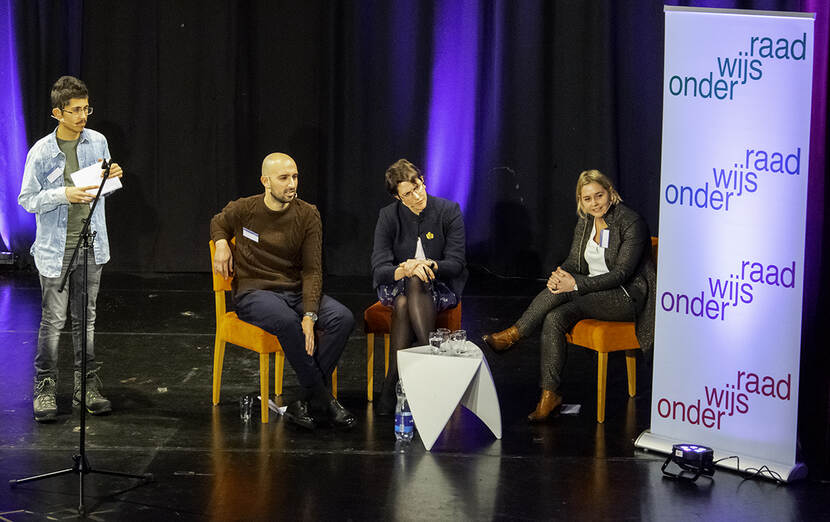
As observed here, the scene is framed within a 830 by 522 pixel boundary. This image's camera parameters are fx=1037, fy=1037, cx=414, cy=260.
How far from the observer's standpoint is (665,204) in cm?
389

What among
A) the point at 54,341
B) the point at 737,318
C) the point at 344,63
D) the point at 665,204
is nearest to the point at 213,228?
the point at 54,341

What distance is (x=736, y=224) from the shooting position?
3.75 metres

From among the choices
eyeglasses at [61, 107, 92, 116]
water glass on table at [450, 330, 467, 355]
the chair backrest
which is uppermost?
eyeglasses at [61, 107, 92, 116]

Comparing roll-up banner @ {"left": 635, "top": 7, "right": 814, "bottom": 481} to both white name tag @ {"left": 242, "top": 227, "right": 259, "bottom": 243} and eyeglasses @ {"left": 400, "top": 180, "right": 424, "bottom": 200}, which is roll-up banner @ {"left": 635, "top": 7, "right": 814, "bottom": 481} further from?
white name tag @ {"left": 242, "top": 227, "right": 259, "bottom": 243}

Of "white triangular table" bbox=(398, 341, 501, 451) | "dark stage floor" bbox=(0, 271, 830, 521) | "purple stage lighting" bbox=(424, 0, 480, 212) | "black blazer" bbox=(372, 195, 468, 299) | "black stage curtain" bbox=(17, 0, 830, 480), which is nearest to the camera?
"dark stage floor" bbox=(0, 271, 830, 521)

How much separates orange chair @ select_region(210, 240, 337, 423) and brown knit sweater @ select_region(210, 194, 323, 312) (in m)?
0.09

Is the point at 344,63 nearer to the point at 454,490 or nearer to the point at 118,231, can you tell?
the point at 118,231

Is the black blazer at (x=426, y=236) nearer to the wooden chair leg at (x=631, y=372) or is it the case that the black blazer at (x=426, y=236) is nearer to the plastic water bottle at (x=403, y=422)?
the plastic water bottle at (x=403, y=422)

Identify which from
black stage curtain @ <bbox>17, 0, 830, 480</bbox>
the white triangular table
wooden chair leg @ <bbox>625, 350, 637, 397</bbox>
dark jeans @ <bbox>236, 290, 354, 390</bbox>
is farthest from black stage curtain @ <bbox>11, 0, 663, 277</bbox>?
the white triangular table

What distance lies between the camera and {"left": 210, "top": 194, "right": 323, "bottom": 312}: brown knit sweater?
4488 millimetres

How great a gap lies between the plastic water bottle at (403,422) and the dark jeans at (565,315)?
0.64 meters

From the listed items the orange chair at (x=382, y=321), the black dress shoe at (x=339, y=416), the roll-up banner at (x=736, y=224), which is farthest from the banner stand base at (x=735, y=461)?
the black dress shoe at (x=339, y=416)

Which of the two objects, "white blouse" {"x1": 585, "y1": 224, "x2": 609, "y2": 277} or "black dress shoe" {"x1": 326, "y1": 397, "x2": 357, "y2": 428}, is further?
"white blouse" {"x1": 585, "y1": 224, "x2": 609, "y2": 277}

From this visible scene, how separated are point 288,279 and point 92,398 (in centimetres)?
98
